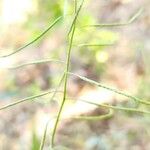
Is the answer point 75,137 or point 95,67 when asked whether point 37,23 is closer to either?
point 95,67

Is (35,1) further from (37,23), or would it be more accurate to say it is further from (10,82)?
(10,82)

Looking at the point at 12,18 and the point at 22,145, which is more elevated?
the point at 12,18

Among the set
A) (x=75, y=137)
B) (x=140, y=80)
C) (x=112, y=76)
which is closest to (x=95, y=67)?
(x=112, y=76)

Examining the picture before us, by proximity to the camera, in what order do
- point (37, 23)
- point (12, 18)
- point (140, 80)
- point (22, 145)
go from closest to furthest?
point (22, 145)
point (140, 80)
point (37, 23)
point (12, 18)

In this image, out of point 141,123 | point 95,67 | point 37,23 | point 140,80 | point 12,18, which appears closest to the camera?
point 141,123

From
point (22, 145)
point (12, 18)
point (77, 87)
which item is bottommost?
point (22, 145)

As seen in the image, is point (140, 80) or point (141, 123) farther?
point (140, 80)
